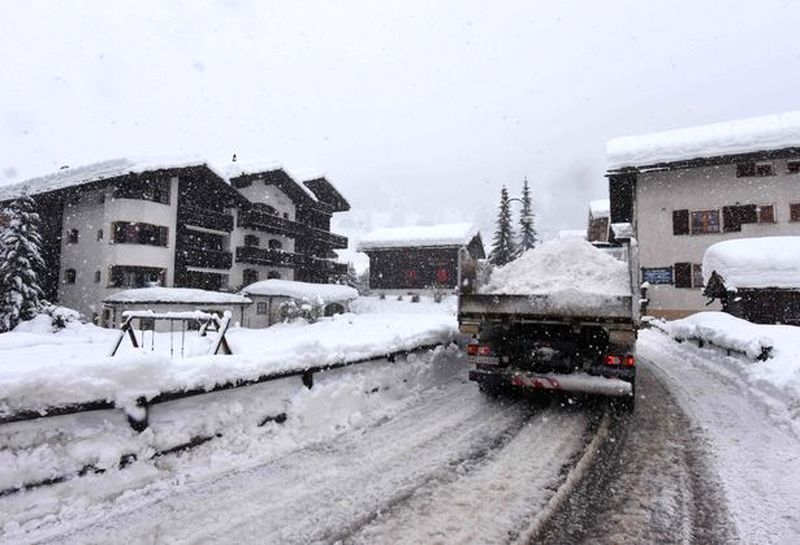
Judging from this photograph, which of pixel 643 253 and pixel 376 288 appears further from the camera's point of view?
pixel 376 288

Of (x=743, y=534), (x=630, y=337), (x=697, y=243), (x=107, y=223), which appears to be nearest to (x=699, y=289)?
(x=697, y=243)

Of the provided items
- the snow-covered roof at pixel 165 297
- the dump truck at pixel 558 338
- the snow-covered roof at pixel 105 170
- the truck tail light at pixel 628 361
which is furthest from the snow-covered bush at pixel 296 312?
the truck tail light at pixel 628 361

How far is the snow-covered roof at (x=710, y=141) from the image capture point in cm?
2461

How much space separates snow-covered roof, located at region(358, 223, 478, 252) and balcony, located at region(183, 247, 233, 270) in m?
18.5

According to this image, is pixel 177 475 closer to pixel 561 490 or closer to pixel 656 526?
pixel 561 490

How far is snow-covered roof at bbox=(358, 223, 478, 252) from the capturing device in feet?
143

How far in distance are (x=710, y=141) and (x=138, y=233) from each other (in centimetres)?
3132

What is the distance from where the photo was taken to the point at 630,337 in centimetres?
601

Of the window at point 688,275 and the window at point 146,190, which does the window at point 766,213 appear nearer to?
the window at point 688,275

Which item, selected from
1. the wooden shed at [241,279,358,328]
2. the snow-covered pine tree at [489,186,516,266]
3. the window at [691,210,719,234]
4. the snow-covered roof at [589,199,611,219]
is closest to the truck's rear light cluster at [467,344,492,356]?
the wooden shed at [241,279,358,328]

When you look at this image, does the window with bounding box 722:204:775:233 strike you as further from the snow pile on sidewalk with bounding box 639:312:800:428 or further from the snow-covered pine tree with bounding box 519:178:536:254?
the snow-covered pine tree with bounding box 519:178:536:254

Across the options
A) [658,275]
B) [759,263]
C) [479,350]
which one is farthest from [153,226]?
[658,275]

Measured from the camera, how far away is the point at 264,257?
32062 millimetres

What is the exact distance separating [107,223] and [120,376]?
24863 millimetres
